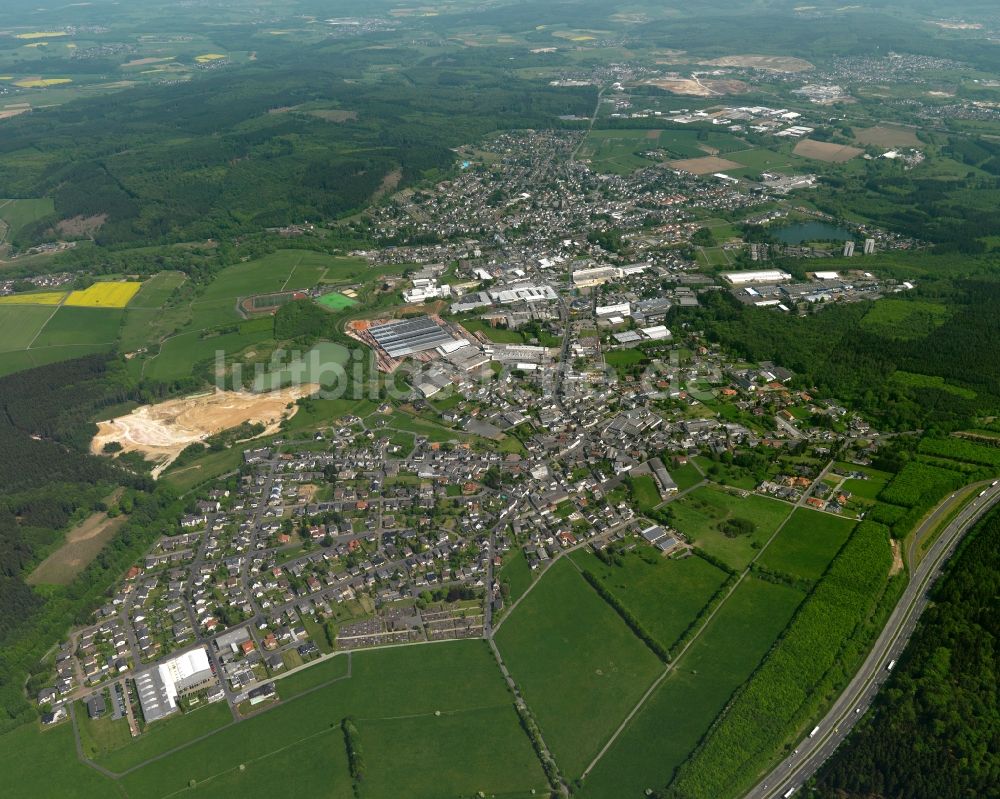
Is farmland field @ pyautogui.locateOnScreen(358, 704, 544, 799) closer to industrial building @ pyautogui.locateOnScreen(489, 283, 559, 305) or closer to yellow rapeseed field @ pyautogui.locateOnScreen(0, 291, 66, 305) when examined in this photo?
industrial building @ pyautogui.locateOnScreen(489, 283, 559, 305)

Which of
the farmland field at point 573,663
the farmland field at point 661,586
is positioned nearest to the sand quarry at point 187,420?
the farmland field at point 573,663

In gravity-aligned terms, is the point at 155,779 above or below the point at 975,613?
below

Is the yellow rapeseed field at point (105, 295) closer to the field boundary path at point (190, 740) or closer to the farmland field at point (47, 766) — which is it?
the farmland field at point (47, 766)

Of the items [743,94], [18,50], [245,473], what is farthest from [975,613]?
[18,50]

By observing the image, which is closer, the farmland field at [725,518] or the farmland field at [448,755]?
the farmland field at [448,755]

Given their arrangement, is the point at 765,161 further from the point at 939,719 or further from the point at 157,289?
the point at 939,719

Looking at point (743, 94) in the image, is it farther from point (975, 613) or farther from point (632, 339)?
point (975, 613)

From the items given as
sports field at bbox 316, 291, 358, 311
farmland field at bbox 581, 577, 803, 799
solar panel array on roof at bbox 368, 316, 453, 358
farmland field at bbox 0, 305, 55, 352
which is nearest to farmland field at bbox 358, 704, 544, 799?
farmland field at bbox 581, 577, 803, 799

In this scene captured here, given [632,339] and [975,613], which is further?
[632,339]
